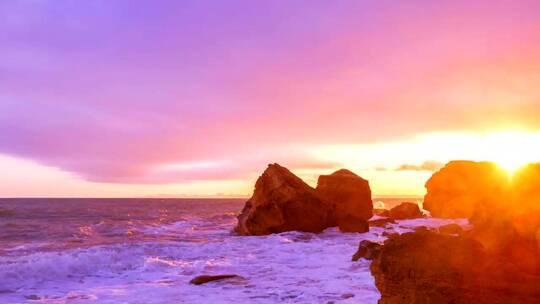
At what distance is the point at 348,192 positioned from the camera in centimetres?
4125

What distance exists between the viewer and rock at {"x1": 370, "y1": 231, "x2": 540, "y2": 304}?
23.1 feet

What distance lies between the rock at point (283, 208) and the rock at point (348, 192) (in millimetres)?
4041

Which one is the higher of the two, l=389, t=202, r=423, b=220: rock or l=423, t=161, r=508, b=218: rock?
l=423, t=161, r=508, b=218: rock

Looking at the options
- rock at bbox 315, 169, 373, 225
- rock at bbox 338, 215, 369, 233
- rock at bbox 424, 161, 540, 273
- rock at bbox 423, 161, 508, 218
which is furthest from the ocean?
rock at bbox 423, 161, 508, 218

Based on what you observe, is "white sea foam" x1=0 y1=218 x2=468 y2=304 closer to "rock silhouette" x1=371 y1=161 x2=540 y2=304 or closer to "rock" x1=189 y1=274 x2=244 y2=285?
"rock" x1=189 y1=274 x2=244 y2=285

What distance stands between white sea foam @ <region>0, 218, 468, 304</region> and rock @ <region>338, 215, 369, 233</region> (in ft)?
30.4

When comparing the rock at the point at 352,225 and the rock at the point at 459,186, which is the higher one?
the rock at the point at 459,186

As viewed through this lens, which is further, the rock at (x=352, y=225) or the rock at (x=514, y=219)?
the rock at (x=352, y=225)

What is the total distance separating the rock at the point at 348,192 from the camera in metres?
40.8

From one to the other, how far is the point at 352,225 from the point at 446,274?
28859mm

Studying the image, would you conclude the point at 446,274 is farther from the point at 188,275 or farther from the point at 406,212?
the point at 406,212

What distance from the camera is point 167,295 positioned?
13.8 metres

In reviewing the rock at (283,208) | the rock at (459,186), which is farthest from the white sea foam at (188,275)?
the rock at (459,186)

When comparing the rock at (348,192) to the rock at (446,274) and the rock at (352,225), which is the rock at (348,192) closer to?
the rock at (352,225)
